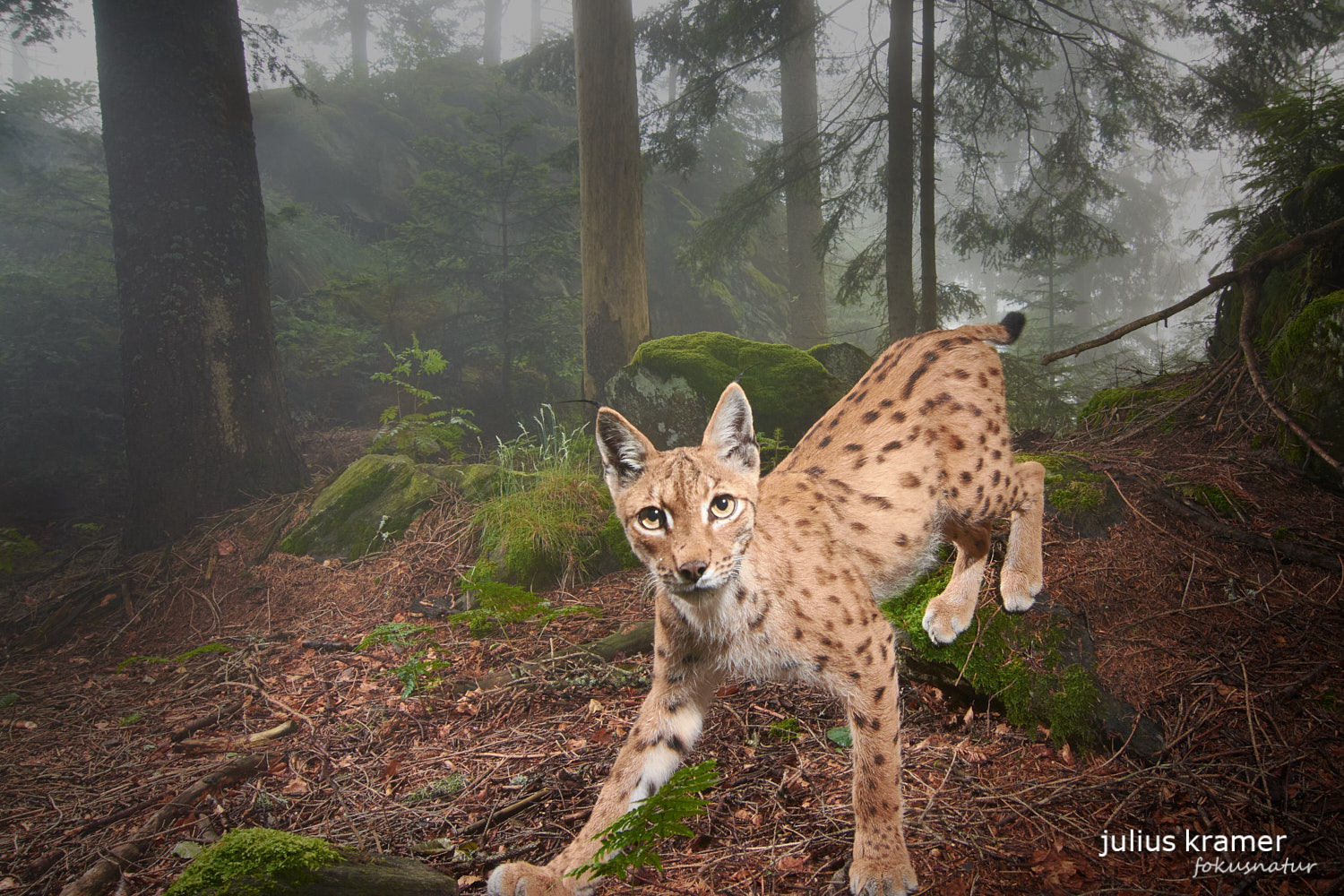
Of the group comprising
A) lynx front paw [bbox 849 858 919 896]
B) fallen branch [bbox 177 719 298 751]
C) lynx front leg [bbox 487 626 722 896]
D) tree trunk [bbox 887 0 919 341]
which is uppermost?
tree trunk [bbox 887 0 919 341]

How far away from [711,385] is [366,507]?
3894 millimetres

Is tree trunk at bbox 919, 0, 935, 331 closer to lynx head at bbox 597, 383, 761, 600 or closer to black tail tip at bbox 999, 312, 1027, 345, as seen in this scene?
black tail tip at bbox 999, 312, 1027, 345

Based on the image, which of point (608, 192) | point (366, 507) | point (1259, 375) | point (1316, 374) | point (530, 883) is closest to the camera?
point (530, 883)

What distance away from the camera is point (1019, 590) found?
339 cm

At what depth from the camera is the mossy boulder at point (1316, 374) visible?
12.4ft

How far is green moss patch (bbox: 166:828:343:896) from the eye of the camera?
1997mm

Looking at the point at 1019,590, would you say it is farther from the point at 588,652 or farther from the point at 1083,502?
the point at 588,652

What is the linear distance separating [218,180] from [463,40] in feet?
71.6

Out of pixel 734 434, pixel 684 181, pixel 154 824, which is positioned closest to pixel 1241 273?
pixel 734 434

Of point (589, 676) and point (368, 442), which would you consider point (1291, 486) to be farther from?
point (368, 442)

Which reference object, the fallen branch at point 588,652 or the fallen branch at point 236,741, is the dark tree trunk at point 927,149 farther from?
the fallen branch at point 236,741

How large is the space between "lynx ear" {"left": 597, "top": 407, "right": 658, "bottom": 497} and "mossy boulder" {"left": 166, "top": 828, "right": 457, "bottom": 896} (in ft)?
5.21

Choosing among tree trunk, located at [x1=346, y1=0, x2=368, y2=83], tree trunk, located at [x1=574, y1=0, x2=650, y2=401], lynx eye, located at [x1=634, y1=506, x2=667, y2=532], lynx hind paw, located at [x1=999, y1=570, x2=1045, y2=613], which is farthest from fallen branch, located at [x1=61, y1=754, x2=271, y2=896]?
tree trunk, located at [x1=346, y1=0, x2=368, y2=83]

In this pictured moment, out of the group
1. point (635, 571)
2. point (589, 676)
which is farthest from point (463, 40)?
point (589, 676)
